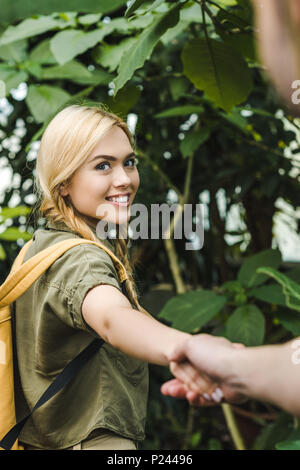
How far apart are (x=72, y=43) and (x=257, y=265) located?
2.08 ft

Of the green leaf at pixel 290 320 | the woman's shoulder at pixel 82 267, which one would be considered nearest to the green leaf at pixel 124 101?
the woman's shoulder at pixel 82 267

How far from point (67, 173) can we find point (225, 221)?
123 centimetres

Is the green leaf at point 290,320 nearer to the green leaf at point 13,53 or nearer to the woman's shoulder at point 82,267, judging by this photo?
the woman's shoulder at point 82,267

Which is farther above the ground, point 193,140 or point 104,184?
point 104,184

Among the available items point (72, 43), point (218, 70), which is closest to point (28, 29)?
point (72, 43)

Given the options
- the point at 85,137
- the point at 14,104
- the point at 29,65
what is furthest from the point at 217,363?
the point at 14,104

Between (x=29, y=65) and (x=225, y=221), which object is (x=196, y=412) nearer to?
(x=225, y=221)

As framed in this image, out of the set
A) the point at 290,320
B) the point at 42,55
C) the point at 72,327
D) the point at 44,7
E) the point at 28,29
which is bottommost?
the point at 290,320

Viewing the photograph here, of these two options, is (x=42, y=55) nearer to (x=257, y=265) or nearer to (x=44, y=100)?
(x=44, y=100)

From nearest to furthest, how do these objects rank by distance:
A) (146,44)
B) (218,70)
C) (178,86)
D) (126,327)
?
1. (126,327)
2. (146,44)
3. (218,70)
4. (178,86)

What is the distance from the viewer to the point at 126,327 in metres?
0.49

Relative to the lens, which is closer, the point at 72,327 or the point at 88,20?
the point at 72,327

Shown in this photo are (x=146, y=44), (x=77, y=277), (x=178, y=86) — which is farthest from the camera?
(x=178, y=86)

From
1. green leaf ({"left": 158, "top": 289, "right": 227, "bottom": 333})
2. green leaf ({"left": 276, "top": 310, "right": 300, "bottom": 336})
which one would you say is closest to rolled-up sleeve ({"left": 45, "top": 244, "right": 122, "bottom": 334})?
green leaf ({"left": 158, "top": 289, "right": 227, "bottom": 333})
